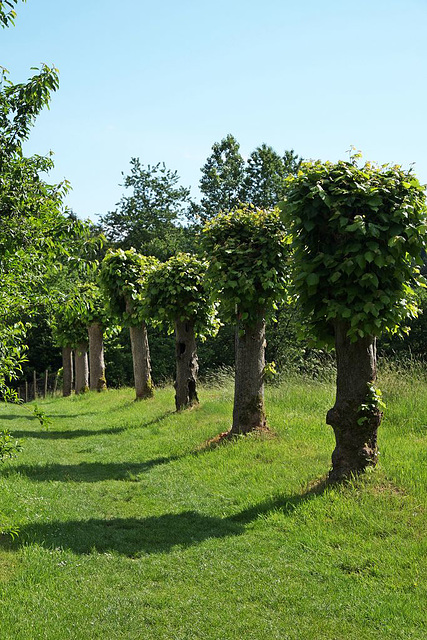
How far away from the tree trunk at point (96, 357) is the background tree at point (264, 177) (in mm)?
20442

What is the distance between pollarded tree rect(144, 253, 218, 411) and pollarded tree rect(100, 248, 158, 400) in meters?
2.62

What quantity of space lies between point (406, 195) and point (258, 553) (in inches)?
184

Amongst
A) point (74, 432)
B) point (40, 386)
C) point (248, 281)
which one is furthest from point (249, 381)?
point (40, 386)

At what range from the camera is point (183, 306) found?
47.4 feet

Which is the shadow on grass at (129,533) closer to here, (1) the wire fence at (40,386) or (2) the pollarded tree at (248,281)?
(2) the pollarded tree at (248,281)

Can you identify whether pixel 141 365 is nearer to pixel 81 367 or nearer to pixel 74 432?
pixel 74 432

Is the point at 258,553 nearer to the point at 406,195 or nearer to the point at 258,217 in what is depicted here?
the point at 406,195

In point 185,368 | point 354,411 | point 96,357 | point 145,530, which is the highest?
point 96,357

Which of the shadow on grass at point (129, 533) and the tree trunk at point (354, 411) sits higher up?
the tree trunk at point (354, 411)

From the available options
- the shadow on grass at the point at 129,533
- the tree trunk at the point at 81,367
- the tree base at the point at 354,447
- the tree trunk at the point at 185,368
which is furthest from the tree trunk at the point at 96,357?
the tree base at the point at 354,447

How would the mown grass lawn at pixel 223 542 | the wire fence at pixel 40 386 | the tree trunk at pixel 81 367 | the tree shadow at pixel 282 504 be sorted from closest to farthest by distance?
the mown grass lawn at pixel 223 542
the tree shadow at pixel 282 504
the tree trunk at pixel 81 367
the wire fence at pixel 40 386

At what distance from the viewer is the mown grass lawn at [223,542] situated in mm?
4402

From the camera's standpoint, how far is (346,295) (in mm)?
7145

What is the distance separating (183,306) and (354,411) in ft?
26.0
